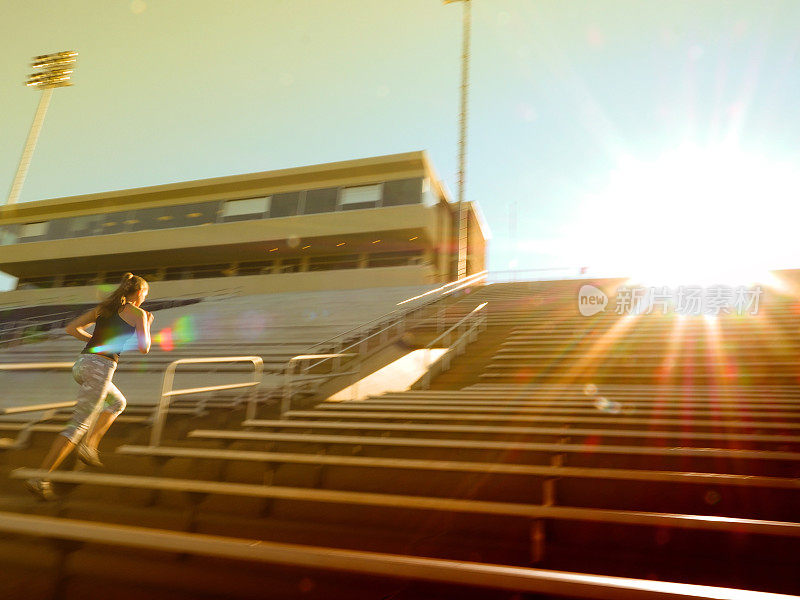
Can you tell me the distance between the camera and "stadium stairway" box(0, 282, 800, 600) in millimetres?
1346

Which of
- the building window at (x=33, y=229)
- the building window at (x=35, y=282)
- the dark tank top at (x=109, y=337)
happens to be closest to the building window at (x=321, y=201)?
the building window at (x=33, y=229)

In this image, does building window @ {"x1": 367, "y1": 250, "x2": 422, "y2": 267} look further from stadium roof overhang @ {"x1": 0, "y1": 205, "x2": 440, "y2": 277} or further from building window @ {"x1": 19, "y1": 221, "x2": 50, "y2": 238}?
building window @ {"x1": 19, "y1": 221, "x2": 50, "y2": 238}

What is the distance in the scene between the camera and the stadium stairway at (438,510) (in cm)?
135

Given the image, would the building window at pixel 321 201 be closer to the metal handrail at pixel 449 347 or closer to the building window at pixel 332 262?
the building window at pixel 332 262

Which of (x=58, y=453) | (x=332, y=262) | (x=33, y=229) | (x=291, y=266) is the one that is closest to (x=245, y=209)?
(x=291, y=266)

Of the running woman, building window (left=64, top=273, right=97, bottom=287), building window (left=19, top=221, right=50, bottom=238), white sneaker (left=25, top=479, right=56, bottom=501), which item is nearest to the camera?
white sneaker (left=25, top=479, right=56, bottom=501)

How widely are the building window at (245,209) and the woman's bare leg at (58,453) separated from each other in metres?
17.7

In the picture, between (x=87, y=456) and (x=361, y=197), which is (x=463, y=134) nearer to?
(x=361, y=197)

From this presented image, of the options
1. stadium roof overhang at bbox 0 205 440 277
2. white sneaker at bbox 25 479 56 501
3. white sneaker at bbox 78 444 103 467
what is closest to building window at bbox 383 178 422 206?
stadium roof overhang at bbox 0 205 440 277

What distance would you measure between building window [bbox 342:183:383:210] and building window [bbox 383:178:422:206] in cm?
38

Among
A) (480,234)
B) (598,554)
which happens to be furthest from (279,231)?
(598,554)

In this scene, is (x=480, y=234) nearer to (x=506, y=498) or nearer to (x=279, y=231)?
(x=279, y=231)

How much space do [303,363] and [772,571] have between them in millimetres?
5153

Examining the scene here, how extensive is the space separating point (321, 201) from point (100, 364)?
16.6 metres
